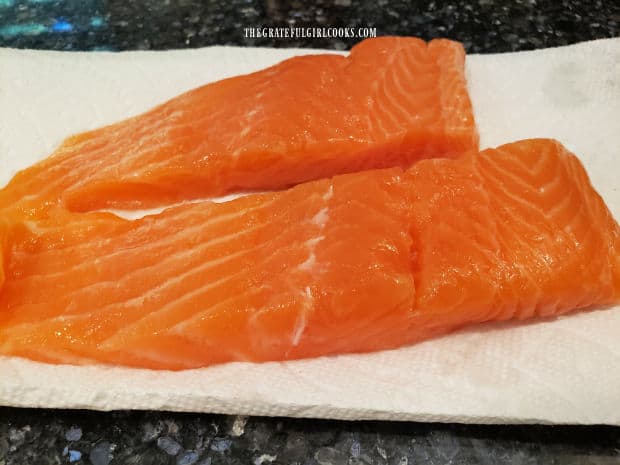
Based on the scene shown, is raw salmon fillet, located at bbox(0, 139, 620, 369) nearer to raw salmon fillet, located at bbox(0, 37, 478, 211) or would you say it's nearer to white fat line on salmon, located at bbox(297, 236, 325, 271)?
white fat line on salmon, located at bbox(297, 236, 325, 271)

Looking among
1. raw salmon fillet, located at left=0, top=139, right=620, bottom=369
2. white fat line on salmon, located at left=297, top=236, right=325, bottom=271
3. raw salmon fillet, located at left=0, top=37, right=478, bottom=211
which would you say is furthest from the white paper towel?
raw salmon fillet, located at left=0, top=37, right=478, bottom=211

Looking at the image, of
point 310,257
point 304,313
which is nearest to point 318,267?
point 310,257

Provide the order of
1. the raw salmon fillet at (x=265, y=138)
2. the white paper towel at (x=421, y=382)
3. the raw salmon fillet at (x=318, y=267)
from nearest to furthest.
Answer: the white paper towel at (x=421, y=382) < the raw salmon fillet at (x=318, y=267) < the raw salmon fillet at (x=265, y=138)

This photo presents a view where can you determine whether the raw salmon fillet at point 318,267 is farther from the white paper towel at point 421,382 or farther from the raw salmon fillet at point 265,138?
the raw salmon fillet at point 265,138

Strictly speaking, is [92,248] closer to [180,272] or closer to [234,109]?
[180,272]

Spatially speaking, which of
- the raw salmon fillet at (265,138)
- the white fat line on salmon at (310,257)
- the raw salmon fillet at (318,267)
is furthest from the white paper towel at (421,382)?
the raw salmon fillet at (265,138)

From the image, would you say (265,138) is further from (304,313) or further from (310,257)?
(304,313)
